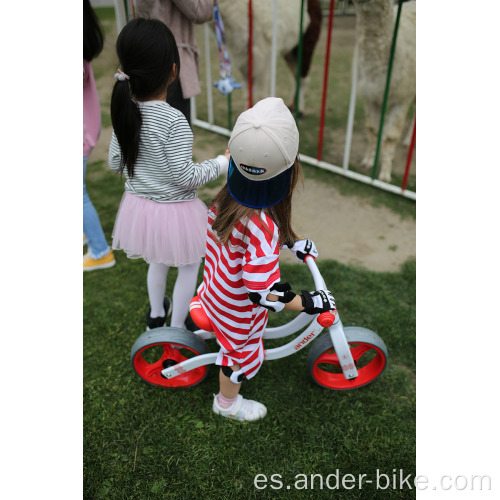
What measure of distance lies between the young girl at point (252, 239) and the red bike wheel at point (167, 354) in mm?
219

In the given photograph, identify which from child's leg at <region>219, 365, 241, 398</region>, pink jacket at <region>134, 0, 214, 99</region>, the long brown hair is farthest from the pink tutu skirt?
pink jacket at <region>134, 0, 214, 99</region>

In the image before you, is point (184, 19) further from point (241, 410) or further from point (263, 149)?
point (241, 410)

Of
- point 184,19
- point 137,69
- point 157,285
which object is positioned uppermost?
point 184,19

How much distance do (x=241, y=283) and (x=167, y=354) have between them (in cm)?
74

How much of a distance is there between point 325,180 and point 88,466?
10.1 ft

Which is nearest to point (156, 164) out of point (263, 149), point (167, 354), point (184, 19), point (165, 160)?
point (165, 160)

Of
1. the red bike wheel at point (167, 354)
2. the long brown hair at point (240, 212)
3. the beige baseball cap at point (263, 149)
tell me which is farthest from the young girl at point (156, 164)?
the beige baseball cap at point (263, 149)

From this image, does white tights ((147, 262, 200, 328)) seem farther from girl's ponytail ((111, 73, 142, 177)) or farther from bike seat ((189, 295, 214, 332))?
girl's ponytail ((111, 73, 142, 177))

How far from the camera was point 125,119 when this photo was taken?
1644 mm

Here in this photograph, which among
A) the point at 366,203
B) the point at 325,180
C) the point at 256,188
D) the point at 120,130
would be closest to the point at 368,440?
the point at 256,188

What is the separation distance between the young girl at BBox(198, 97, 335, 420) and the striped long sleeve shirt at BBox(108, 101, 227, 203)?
0.27 metres

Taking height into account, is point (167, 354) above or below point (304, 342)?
below

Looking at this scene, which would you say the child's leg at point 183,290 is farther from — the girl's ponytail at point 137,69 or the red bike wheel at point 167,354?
the girl's ponytail at point 137,69

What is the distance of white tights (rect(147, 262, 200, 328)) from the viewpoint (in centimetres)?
210
